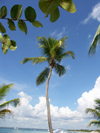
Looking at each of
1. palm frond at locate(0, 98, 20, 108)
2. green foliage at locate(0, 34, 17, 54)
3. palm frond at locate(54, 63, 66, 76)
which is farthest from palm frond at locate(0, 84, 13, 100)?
green foliage at locate(0, 34, 17, 54)

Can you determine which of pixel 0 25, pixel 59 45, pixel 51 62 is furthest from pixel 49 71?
pixel 0 25

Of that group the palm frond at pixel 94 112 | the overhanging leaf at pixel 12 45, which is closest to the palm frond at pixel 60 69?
the palm frond at pixel 94 112

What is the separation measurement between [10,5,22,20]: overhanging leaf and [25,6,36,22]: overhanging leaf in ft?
0.09

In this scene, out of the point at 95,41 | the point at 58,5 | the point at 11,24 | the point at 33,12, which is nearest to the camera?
the point at 58,5

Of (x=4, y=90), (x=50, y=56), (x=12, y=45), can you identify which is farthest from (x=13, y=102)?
(x=12, y=45)

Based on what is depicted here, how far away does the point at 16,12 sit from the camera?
1.86ft

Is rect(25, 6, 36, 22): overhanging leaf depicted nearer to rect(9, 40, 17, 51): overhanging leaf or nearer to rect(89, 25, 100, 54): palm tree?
rect(9, 40, 17, 51): overhanging leaf

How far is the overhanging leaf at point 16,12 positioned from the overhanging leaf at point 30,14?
0.03 meters

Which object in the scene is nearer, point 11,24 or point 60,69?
point 11,24

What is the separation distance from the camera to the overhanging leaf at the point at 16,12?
55 centimetres

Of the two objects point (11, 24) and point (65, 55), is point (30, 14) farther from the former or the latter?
point (65, 55)

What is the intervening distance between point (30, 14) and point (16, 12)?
0.06 metres

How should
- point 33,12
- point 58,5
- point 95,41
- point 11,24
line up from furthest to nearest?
1. point 95,41
2. point 11,24
3. point 33,12
4. point 58,5

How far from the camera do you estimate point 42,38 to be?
1077cm
